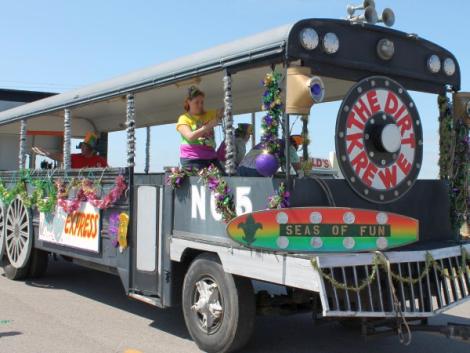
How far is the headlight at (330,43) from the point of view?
436 cm

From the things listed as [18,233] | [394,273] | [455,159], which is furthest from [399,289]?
[18,233]

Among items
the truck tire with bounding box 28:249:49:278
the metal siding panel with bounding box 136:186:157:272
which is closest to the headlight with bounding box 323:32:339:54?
the metal siding panel with bounding box 136:186:157:272

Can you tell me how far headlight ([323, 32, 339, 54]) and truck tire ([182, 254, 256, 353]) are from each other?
1.90 meters

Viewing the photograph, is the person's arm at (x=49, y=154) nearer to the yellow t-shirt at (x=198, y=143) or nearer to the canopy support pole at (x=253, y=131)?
the canopy support pole at (x=253, y=131)

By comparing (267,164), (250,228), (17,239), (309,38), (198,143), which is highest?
(309,38)

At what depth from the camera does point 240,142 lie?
5883 mm

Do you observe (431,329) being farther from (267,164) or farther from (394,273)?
(267,164)

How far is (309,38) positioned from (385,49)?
34.9 inches

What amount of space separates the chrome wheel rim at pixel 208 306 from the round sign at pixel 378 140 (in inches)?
55.7

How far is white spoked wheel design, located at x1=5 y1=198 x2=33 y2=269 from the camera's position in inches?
320

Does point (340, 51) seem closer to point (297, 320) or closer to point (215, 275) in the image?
point (215, 275)

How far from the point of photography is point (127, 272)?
5.82 meters

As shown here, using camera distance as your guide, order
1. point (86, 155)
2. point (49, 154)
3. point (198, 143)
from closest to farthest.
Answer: point (198, 143), point (86, 155), point (49, 154)

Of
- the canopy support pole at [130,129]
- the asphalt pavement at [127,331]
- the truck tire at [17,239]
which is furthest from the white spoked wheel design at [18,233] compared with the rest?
the canopy support pole at [130,129]
